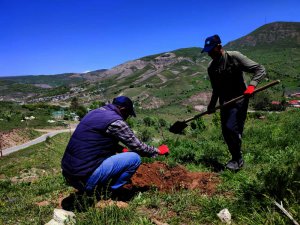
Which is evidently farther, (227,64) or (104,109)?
(227,64)

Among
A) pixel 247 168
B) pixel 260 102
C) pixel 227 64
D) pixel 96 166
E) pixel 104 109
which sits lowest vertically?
pixel 260 102

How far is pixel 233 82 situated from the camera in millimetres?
6188

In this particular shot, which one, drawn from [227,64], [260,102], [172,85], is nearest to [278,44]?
[172,85]

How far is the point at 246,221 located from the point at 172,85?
94.4 m

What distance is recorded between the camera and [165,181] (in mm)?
5875

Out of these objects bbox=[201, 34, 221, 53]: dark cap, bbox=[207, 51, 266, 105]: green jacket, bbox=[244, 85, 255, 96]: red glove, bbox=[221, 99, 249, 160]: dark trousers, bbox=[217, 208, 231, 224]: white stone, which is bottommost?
bbox=[217, 208, 231, 224]: white stone

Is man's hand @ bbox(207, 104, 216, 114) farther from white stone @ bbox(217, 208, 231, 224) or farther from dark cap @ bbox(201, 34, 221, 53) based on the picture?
white stone @ bbox(217, 208, 231, 224)

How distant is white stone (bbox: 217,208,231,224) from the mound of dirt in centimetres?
117

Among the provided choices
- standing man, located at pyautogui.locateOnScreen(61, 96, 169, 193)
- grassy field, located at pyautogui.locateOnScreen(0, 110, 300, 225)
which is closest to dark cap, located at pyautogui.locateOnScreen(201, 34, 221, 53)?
standing man, located at pyautogui.locateOnScreen(61, 96, 169, 193)

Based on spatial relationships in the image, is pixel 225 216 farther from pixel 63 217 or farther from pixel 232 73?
pixel 232 73

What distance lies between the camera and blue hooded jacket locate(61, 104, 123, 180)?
4621 mm

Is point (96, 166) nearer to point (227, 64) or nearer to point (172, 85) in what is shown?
point (227, 64)

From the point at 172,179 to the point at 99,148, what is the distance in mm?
1764

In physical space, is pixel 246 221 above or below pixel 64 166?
below
